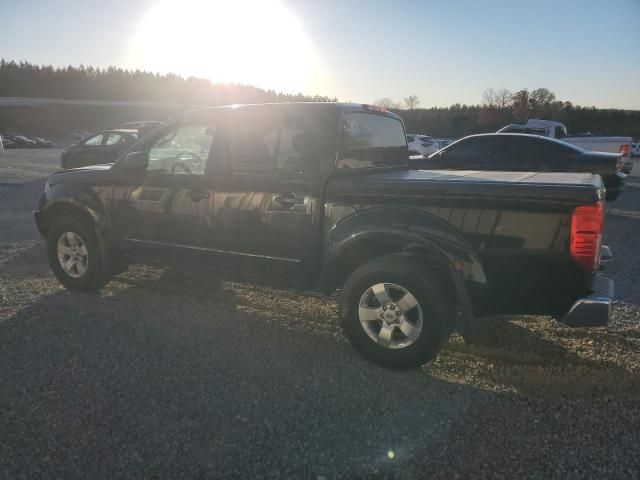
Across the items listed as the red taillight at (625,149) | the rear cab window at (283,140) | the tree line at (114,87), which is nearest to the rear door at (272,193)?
the rear cab window at (283,140)

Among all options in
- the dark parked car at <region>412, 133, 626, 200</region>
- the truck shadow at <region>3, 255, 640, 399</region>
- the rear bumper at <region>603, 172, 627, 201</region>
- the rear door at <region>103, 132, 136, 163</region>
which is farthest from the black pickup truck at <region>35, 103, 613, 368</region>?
the rear door at <region>103, 132, 136, 163</region>

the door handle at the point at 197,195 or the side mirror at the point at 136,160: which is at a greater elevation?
the side mirror at the point at 136,160

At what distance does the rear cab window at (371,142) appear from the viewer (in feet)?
13.7

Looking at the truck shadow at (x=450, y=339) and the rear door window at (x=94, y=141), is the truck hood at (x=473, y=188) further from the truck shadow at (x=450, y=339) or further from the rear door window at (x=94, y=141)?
the rear door window at (x=94, y=141)

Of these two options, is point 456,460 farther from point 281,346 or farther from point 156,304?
point 156,304

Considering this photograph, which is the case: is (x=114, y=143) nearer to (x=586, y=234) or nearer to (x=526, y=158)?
(x=526, y=158)

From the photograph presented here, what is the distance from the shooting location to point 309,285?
412cm

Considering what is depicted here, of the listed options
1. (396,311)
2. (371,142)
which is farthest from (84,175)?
(396,311)

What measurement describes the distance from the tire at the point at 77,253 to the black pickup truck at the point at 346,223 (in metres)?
0.01

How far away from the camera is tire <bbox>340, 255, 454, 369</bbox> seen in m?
3.43

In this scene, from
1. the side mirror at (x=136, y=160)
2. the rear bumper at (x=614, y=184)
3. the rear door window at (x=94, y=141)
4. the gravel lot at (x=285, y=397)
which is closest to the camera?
the gravel lot at (x=285, y=397)

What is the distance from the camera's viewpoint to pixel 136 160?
4668 mm

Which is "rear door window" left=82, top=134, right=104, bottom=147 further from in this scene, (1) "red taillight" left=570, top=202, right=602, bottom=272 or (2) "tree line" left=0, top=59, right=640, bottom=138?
(2) "tree line" left=0, top=59, right=640, bottom=138

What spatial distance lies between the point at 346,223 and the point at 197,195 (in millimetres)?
1480
